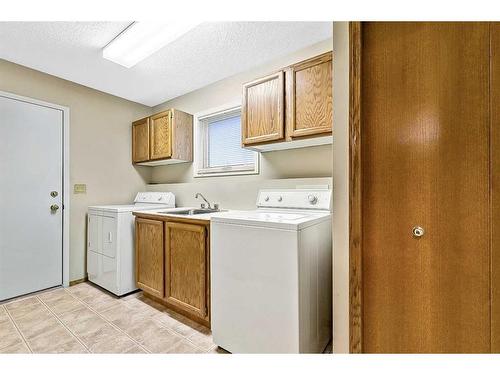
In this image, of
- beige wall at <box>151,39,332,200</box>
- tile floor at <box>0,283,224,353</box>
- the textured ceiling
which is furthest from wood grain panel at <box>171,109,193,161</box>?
tile floor at <box>0,283,224,353</box>

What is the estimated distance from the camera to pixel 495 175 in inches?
34.3

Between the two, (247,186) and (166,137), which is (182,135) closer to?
(166,137)

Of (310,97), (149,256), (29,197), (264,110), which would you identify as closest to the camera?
(310,97)

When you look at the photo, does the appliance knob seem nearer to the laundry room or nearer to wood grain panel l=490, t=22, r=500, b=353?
the laundry room

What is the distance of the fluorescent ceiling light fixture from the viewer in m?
1.70

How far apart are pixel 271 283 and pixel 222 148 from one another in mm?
1776

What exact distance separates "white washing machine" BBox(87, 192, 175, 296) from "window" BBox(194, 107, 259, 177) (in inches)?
37.5

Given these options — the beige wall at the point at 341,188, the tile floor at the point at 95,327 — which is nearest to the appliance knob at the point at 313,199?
the beige wall at the point at 341,188

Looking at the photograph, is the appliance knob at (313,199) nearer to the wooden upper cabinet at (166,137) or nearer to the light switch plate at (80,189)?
the wooden upper cabinet at (166,137)

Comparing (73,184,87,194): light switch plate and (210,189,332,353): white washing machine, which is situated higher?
(73,184,87,194): light switch plate

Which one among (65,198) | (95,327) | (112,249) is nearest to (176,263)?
(95,327)
